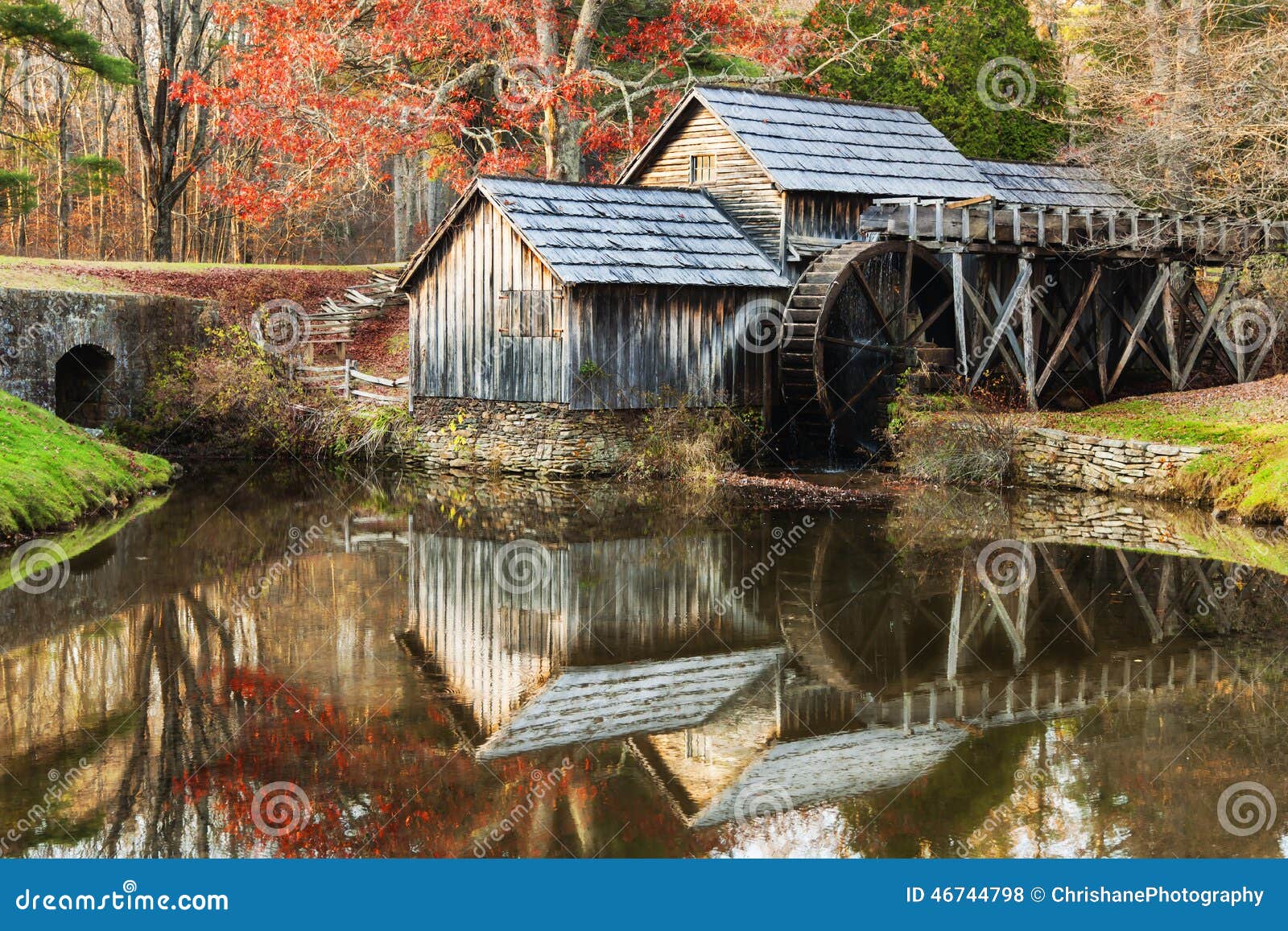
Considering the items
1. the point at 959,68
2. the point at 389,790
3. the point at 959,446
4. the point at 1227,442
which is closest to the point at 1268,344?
the point at 1227,442

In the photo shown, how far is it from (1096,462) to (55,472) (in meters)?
13.6

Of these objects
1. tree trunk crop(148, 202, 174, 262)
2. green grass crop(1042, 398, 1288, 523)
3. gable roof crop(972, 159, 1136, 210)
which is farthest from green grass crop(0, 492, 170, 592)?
gable roof crop(972, 159, 1136, 210)

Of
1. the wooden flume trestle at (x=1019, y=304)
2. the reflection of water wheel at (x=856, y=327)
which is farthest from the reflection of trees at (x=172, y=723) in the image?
the wooden flume trestle at (x=1019, y=304)

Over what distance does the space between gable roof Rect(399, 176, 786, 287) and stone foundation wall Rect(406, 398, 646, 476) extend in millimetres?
2189

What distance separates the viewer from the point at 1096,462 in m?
18.7

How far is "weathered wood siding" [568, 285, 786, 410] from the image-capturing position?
20.2m

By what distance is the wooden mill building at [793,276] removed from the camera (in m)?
20.5

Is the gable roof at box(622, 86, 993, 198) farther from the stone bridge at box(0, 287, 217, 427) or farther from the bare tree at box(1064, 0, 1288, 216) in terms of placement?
the stone bridge at box(0, 287, 217, 427)

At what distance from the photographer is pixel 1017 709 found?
8.62m

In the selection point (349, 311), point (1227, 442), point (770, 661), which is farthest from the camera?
point (349, 311)

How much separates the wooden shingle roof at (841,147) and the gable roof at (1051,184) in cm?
91

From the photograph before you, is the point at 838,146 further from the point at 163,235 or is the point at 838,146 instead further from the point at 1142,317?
the point at 163,235

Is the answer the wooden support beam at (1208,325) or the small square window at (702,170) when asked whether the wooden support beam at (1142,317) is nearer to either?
the wooden support beam at (1208,325)

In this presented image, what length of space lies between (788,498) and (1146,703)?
9138mm
